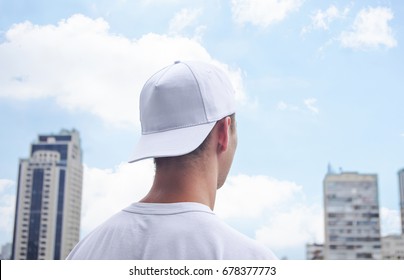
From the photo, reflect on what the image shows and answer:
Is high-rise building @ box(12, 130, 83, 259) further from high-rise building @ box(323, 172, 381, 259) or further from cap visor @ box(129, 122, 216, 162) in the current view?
cap visor @ box(129, 122, 216, 162)

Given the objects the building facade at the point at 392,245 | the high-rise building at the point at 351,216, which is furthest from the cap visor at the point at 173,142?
the building facade at the point at 392,245

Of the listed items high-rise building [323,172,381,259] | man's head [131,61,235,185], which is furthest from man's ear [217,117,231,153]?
high-rise building [323,172,381,259]

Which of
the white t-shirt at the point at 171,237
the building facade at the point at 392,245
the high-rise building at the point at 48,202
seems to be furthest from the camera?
the high-rise building at the point at 48,202

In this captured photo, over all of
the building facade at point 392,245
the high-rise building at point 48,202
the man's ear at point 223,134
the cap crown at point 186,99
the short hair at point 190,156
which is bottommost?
the short hair at point 190,156

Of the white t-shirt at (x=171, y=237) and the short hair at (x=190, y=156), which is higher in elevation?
the short hair at (x=190, y=156)

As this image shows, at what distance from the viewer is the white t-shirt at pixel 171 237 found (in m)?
0.50

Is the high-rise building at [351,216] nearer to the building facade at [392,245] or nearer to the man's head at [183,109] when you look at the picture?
the building facade at [392,245]

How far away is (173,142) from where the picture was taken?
0.55 meters

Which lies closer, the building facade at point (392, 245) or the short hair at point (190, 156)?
the short hair at point (190, 156)
